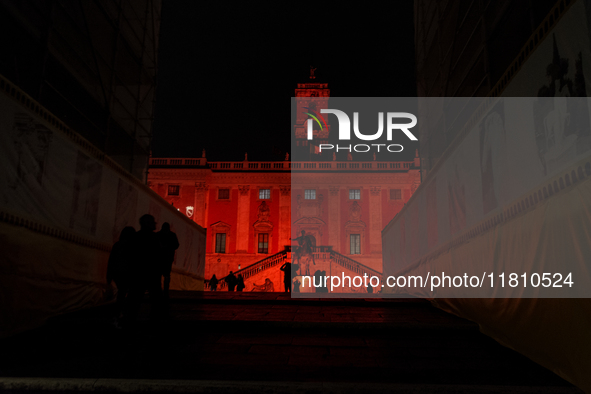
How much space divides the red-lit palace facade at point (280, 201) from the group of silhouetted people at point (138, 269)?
1156 inches

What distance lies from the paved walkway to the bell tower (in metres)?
34.8

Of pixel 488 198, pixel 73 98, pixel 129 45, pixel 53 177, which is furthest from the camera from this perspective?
pixel 129 45

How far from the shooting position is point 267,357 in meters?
3.71

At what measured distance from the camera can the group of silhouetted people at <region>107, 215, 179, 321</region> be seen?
15.3 ft

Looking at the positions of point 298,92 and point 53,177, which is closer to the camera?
point 53,177

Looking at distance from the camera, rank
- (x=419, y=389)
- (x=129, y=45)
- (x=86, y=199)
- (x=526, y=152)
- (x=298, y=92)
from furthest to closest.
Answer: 1. (x=298, y=92)
2. (x=129, y=45)
3. (x=86, y=199)
4. (x=526, y=152)
5. (x=419, y=389)

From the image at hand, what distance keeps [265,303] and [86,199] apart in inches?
149

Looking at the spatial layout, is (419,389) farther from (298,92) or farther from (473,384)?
(298,92)

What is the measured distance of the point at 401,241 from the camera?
1192cm

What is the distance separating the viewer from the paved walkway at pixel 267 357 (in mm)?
2885

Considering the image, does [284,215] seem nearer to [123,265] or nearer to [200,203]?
[200,203]

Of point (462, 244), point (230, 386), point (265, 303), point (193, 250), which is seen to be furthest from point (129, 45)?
point (230, 386)

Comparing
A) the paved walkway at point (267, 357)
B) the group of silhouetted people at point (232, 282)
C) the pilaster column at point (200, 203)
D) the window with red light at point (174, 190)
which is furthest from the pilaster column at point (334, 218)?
the paved walkway at point (267, 357)

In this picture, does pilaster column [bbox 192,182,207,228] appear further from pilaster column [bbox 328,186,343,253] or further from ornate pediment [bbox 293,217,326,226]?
pilaster column [bbox 328,186,343,253]
